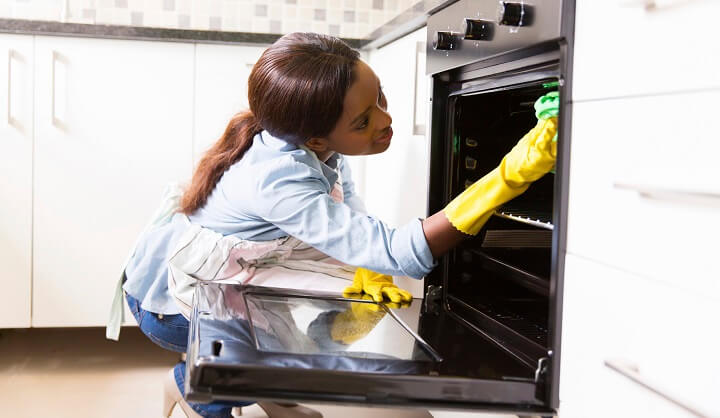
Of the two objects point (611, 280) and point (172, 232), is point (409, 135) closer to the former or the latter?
point (172, 232)

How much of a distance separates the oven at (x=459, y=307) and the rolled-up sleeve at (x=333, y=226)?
0.08 meters

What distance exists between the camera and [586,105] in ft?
2.84

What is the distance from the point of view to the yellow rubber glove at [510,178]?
983 millimetres

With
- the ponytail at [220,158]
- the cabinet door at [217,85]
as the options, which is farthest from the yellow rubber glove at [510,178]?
the cabinet door at [217,85]

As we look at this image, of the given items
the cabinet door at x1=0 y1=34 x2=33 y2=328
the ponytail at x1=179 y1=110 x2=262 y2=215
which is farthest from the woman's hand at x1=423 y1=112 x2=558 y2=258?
the cabinet door at x1=0 y1=34 x2=33 y2=328

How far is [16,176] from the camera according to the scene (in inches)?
88.0

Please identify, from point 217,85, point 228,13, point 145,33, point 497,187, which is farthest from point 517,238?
point 228,13

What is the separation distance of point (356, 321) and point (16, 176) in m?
1.52

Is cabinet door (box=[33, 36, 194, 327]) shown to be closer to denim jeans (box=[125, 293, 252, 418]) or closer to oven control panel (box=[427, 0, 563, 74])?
denim jeans (box=[125, 293, 252, 418])

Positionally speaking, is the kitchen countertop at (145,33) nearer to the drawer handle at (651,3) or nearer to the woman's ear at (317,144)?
the woman's ear at (317,144)

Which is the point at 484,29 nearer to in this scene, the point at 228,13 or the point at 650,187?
the point at 650,187

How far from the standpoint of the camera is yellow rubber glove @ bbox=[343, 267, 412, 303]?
51.8 inches

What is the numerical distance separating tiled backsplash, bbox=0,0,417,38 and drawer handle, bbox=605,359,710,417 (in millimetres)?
2265

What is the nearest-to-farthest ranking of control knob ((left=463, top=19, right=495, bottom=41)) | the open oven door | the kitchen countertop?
1. the open oven door
2. control knob ((left=463, top=19, right=495, bottom=41))
3. the kitchen countertop
